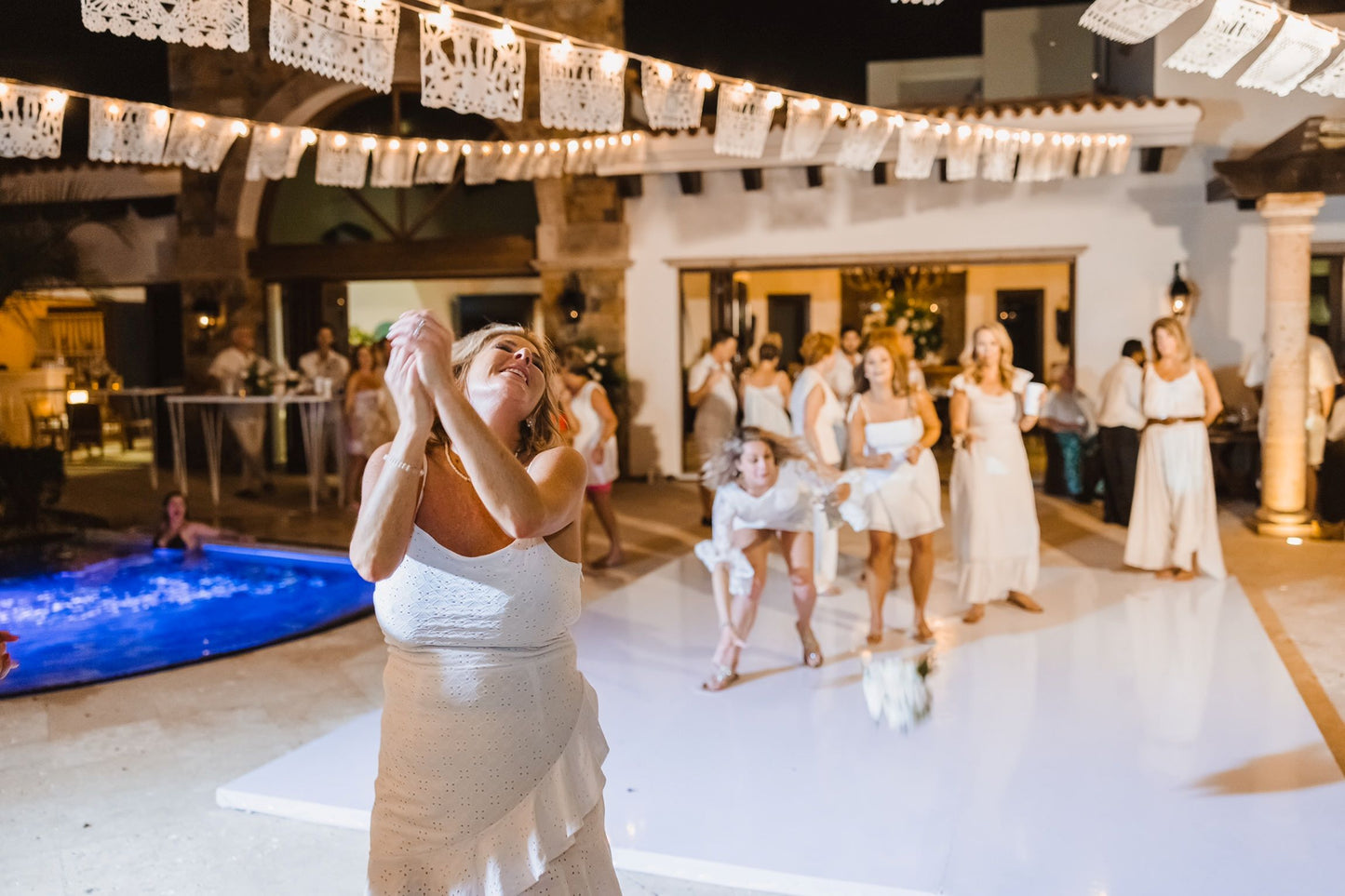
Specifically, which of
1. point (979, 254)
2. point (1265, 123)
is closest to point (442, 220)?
point (979, 254)

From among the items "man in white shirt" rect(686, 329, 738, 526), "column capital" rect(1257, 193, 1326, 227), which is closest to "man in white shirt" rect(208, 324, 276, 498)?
"man in white shirt" rect(686, 329, 738, 526)

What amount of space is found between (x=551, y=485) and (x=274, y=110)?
1293 cm

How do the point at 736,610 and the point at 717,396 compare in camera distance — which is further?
the point at 717,396

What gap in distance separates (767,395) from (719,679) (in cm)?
377

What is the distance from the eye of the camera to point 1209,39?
4.24 meters

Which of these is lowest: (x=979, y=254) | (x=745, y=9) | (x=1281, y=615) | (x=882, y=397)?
(x=1281, y=615)

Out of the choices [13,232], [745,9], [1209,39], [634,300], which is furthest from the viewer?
[745,9]

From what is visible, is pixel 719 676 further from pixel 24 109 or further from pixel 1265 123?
pixel 1265 123

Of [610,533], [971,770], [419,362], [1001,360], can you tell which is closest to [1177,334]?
[1001,360]

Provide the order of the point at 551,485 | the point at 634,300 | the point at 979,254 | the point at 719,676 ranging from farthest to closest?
the point at 634,300
the point at 979,254
the point at 719,676
the point at 551,485

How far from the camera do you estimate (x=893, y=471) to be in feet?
18.4

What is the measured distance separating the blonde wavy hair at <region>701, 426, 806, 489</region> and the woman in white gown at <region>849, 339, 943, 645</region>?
74cm

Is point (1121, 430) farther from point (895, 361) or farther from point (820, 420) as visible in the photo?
point (895, 361)

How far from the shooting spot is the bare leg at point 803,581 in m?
5.01
